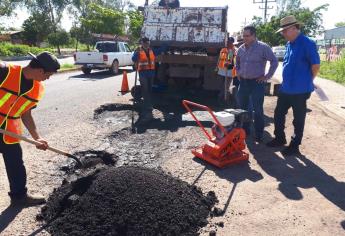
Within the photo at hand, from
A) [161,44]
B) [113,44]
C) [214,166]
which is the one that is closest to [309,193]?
[214,166]

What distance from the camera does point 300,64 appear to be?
17.0 feet

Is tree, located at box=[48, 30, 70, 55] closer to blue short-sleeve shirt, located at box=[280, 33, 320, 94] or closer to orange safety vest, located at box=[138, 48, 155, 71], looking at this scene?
orange safety vest, located at box=[138, 48, 155, 71]

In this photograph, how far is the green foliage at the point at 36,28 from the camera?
148 ft

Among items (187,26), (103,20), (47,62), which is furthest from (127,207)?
(103,20)

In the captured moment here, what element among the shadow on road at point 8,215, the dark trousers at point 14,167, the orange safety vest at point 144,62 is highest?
the orange safety vest at point 144,62

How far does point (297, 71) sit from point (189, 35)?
188 inches

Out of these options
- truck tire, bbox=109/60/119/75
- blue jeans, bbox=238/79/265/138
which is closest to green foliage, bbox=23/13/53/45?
truck tire, bbox=109/60/119/75

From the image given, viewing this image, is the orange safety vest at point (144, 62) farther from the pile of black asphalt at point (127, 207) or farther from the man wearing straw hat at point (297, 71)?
the pile of black asphalt at point (127, 207)

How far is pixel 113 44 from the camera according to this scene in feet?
62.1

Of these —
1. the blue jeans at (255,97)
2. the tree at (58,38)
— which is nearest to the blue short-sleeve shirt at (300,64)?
the blue jeans at (255,97)

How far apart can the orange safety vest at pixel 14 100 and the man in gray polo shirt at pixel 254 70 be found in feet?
12.0

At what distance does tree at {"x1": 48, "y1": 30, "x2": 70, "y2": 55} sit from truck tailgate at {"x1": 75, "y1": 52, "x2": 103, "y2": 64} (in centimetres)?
2685

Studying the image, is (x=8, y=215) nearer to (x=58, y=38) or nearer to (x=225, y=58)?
(x=225, y=58)

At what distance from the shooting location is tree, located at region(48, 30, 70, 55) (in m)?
43.0
